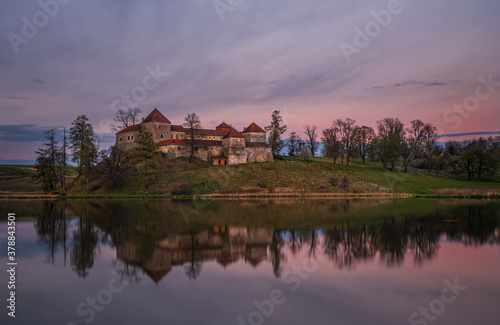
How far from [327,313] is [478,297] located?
465 cm

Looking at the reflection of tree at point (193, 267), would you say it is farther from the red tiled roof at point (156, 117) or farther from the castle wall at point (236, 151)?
the red tiled roof at point (156, 117)

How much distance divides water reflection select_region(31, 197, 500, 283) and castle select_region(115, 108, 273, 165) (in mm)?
42378

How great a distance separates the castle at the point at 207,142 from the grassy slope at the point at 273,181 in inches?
159

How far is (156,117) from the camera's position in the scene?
7694 cm

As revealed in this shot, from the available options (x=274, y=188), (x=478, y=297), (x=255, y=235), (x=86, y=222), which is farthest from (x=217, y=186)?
(x=478, y=297)

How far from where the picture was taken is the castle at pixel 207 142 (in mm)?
71875

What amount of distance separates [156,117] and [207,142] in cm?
1191

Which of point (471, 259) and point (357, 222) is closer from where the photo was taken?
point (471, 259)

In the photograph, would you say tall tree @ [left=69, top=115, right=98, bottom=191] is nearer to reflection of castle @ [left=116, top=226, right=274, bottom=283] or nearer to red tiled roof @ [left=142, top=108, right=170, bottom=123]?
red tiled roof @ [left=142, top=108, right=170, bottom=123]

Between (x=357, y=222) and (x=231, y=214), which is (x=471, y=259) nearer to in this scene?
(x=357, y=222)

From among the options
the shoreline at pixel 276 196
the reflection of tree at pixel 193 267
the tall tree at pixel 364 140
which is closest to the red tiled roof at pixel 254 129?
the tall tree at pixel 364 140

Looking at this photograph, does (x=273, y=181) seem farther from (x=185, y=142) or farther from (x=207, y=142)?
(x=185, y=142)

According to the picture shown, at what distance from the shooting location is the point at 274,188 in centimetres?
5412

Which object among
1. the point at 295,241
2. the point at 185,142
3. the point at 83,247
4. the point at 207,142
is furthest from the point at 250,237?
the point at 207,142
